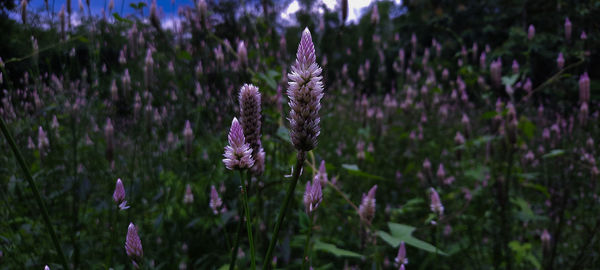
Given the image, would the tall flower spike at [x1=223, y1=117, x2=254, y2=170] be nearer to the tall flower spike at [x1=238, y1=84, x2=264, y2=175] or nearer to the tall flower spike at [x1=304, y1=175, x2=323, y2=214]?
the tall flower spike at [x1=238, y1=84, x2=264, y2=175]

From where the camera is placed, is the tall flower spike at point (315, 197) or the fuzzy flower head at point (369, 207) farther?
the fuzzy flower head at point (369, 207)

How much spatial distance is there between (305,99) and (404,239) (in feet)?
3.63

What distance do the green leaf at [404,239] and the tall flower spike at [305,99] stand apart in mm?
962

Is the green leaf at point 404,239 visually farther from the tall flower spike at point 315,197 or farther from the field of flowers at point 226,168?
the tall flower spike at point 315,197

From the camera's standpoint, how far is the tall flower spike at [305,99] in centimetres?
57

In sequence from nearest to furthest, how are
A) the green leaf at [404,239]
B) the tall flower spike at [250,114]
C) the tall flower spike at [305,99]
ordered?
1. the tall flower spike at [305,99]
2. the tall flower spike at [250,114]
3. the green leaf at [404,239]

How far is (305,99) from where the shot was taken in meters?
0.57

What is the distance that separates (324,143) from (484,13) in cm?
1397

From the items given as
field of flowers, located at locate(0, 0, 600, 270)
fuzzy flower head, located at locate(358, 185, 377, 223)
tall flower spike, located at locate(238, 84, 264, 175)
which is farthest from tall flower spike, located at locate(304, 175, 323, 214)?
fuzzy flower head, located at locate(358, 185, 377, 223)

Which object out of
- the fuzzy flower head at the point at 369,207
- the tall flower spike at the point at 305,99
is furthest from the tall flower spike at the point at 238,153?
the fuzzy flower head at the point at 369,207

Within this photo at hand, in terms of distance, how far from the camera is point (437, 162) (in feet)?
14.3

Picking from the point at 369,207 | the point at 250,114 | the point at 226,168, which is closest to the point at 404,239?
the point at 369,207

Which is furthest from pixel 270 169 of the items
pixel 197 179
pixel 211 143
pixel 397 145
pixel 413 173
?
pixel 397 145

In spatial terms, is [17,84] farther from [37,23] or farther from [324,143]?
[324,143]
